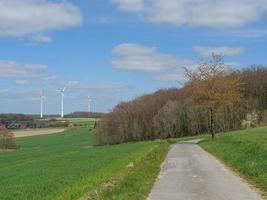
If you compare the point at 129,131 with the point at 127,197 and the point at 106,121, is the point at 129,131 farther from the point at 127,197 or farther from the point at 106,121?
the point at 127,197

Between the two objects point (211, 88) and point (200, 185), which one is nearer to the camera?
point (200, 185)

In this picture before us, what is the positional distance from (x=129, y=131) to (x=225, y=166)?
8350 cm

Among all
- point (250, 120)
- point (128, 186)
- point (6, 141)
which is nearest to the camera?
point (128, 186)

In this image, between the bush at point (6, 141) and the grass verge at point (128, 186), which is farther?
the bush at point (6, 141)

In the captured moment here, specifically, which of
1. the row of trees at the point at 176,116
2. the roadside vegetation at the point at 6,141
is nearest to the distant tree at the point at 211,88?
the row of trees at the point at 176,116

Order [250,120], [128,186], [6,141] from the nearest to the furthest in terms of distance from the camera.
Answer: [128,186], [250,120], [6,141]

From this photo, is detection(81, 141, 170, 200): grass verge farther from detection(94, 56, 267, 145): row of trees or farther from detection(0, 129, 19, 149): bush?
detection(0, 129, 19, 149): bush

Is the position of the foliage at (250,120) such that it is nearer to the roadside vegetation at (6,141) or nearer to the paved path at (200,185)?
the roadside vegetation at (6,141)

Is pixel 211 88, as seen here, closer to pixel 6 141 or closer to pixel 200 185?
pixel 200 185

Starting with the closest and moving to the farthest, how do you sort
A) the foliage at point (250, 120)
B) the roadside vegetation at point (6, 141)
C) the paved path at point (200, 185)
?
the paved path at point (200, 185)
the foliage at point (250, 120)
the roadside vegetation at point (6, 141)

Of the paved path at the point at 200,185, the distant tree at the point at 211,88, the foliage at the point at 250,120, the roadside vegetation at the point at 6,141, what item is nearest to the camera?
the paved path at the point at 200,185

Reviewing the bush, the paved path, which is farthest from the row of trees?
the paved path

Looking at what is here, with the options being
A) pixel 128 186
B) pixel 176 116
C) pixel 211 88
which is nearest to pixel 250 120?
pixel 176 116

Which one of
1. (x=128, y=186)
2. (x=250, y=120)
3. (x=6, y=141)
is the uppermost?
(x=250, y=120)
